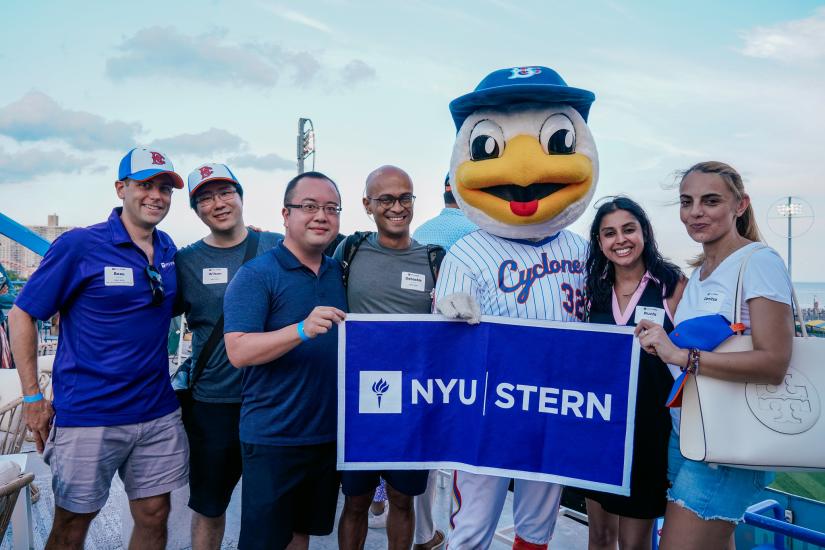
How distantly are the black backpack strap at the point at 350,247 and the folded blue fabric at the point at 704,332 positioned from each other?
1.71m

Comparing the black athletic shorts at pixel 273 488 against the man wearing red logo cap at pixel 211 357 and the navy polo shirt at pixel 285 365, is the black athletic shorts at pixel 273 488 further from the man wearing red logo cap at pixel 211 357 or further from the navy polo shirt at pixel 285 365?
the man wearing red logo cap at pixel 211 357

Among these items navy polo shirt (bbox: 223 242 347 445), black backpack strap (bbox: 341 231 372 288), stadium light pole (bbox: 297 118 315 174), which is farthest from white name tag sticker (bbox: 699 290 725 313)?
stadium light pole (bbox: 297 118 315 174)

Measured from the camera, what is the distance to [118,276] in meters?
2.87

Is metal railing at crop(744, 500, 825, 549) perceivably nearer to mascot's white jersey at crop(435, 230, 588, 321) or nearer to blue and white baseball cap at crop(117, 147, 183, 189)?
mascot's white jersey at crop(435, 230, 588, 321)

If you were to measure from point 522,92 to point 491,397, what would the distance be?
1.49 meters

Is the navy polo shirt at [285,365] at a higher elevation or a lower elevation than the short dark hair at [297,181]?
lower

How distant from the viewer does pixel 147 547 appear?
2975 mm

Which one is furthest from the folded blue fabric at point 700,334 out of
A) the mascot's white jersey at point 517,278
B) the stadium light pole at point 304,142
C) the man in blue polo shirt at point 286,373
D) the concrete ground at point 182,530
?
the stadium light pole at point 304,142

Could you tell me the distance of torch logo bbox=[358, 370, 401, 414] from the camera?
2.62 metres

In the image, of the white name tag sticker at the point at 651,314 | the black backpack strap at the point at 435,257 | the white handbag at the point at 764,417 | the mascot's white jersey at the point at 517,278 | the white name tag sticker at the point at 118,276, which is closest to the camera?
the white handbag at the point at 764,417

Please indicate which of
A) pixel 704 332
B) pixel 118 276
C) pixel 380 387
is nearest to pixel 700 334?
pixel 704 332

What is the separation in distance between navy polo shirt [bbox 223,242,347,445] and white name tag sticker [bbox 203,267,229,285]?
0.59m

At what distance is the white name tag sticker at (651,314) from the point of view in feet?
8.57

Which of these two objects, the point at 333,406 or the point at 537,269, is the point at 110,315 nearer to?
the point at 333,406
